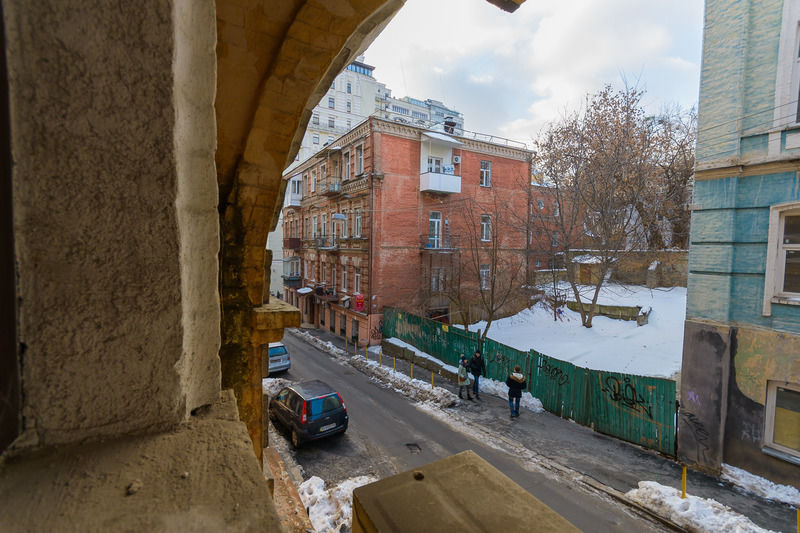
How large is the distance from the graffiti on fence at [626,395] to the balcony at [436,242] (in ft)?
39.8

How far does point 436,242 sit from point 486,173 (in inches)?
229

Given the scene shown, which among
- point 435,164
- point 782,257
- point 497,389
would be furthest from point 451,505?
point 435,164

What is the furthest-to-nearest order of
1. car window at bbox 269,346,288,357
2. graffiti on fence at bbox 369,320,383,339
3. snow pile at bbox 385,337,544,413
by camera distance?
1. graffiti on fence at bbox 369,320,383,339
2. car window at bbox 269,346,288,357
3. snow pile at bbox 385,337,544,413

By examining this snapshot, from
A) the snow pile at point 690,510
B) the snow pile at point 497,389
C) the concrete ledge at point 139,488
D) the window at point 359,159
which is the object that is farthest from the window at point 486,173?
the concrete ledge at point 139,488

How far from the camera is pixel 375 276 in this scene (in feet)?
69.7

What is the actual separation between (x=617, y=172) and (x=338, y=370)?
A: 53.2ft

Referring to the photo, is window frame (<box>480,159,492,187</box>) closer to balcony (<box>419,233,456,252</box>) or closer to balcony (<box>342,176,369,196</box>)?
balcony (<box>419,233,456,252</box>)

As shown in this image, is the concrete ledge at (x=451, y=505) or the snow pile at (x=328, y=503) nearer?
the concrete ledge at (x=451, y=505)

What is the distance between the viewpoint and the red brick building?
2089 cm

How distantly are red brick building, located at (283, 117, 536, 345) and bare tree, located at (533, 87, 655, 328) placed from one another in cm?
197

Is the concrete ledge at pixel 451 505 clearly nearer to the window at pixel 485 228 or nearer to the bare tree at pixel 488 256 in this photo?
the bare tree at pixel 488 256

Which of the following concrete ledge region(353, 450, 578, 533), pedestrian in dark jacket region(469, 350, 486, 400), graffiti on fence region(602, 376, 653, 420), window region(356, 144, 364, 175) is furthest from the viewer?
window region(356, 144, 364, 175)

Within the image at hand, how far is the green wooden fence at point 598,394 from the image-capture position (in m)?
9.89

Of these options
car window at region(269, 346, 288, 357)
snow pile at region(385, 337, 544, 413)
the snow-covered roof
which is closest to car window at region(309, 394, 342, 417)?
snow pile at region(385, 337, 544, 413)
